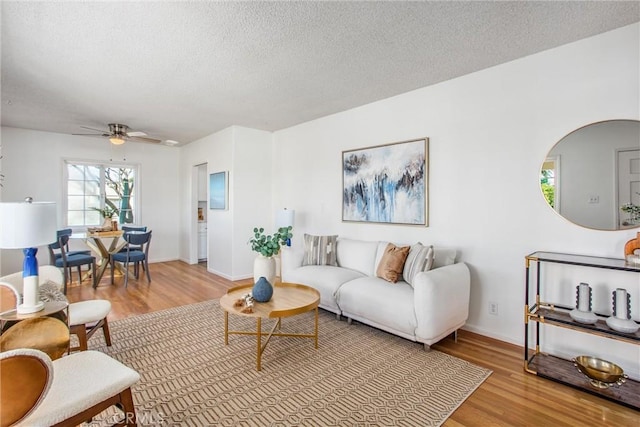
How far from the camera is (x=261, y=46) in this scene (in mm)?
2545

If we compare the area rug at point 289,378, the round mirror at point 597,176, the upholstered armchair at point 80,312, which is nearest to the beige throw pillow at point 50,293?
the upholstered armchair at point 80,312

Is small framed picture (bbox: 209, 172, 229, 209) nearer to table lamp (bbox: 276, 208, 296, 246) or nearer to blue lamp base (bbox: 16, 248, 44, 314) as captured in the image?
table lamp (bbox: 276, 208, 296, 246)

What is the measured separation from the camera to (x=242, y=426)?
70.4 inches

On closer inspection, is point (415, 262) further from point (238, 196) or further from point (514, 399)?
point (238, 196)

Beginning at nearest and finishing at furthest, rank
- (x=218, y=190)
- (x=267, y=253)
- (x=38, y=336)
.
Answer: (x=38, y=336) < (x=267, y=253) < (x=218, y=190)

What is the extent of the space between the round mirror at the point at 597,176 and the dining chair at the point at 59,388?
3.24 metres

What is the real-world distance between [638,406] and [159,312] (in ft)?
13.9

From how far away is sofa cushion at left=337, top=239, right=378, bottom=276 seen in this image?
3.67 m

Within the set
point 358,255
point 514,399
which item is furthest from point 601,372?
point 358,255

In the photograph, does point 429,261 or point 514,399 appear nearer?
point 514,399

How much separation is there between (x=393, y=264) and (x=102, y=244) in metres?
4.66

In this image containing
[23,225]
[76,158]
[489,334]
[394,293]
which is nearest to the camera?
[23,225]

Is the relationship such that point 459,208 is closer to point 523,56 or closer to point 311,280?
point 523,56

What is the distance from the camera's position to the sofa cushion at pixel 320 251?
13.1 feet
